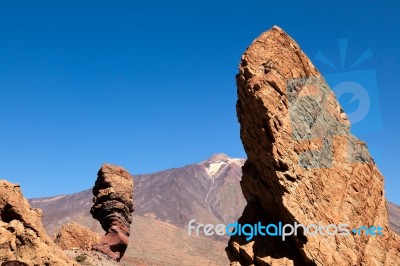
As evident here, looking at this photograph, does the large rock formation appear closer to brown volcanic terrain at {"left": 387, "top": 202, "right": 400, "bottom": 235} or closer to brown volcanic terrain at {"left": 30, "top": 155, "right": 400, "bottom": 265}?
brown volcanic terrain at {"left": 30, "top": 155, "right": 400, "bottom": 265}

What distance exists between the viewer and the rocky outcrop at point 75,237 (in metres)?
43.4

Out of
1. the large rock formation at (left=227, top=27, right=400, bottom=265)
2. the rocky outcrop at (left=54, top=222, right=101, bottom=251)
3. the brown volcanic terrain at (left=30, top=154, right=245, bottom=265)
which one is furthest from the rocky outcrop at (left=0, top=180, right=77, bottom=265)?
the brown volcanic terrain at (left=30, top=154, right=245, bottom=265)

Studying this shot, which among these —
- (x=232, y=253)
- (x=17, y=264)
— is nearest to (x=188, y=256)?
(x=232, y=253)

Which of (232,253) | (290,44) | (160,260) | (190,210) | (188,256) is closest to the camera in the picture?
(232,253)

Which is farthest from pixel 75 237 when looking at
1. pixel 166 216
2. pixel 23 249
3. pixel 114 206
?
pixel 166 216

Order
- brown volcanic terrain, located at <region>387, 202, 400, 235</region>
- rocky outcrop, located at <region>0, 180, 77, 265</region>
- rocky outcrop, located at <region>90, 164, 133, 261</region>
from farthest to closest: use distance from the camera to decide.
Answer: brown volcanic terrain, located at <region>387, 202, 400, 235</region> → rocky outcrop, located at <region>90, 164, 133, 261</region> → rocky outcrop, located at <region>0, 180, 77, 265</region>

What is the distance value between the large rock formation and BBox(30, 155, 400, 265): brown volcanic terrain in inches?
2049

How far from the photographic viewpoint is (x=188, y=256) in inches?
3551

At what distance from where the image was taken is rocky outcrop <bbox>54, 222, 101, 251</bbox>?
43375mm

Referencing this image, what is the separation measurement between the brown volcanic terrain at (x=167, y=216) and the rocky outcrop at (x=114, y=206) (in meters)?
29.1

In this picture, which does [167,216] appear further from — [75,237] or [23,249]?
[23,249]

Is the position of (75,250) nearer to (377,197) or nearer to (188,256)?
(377,197)

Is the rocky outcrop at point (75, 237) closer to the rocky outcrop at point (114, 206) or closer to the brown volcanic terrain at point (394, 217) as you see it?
the rocky outcrop at point (114, 206)

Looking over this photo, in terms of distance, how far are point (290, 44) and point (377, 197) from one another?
9525mm
